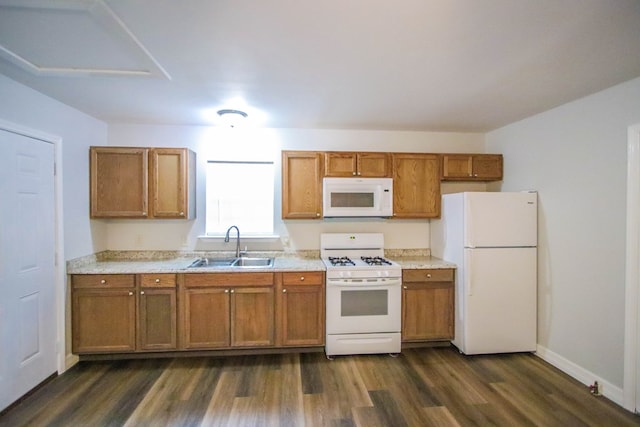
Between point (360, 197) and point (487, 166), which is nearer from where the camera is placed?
point (360, 197)

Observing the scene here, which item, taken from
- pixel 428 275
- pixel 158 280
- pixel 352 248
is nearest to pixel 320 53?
pixel 352 248

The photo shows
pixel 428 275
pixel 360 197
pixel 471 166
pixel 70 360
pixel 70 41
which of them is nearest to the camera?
pixel 70 41

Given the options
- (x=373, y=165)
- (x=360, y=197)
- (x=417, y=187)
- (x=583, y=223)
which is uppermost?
(x=373, y=165)

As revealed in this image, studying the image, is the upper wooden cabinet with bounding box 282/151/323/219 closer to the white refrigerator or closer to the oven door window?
the oven door window

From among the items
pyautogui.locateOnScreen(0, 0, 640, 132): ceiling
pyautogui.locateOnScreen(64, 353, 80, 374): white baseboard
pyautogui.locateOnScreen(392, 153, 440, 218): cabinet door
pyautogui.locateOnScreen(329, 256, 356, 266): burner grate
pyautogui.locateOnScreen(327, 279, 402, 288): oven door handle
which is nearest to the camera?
pyautogui.locateOnScreen(0, 0, 640, 132): ceiling

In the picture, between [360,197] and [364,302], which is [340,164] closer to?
[360,197]

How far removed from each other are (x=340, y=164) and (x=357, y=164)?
0.19m

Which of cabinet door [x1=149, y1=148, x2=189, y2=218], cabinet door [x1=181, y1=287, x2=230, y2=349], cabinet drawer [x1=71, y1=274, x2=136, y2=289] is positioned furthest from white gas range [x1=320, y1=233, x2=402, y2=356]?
cabinet drawer [x1=71, y1=274, x2=136, y2=289]

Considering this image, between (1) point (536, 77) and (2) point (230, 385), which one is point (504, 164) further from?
(2) point (230, 385)

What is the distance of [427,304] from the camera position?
300 cm

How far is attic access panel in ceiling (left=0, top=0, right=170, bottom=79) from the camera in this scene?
4.56 feet

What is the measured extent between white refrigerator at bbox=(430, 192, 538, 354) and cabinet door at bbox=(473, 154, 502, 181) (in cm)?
55

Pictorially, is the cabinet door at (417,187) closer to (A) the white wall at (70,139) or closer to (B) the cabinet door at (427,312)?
(B) the cabinet door at (427,312)

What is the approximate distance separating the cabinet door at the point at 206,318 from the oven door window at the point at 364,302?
1175 mm
